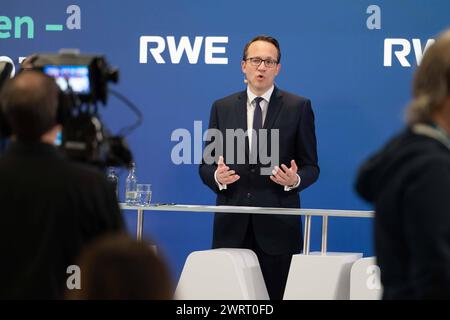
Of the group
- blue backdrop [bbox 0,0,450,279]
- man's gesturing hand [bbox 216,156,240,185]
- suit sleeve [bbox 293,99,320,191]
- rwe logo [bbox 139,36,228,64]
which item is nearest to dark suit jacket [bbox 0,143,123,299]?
man's gesturing hand [bbox 216,156,240,185]

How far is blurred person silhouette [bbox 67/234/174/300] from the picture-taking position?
165 centimetres

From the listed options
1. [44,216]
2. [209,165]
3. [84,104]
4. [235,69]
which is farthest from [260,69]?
[44,216]

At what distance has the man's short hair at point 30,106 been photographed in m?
2.49

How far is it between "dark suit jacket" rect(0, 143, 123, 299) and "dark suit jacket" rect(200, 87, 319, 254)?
258 centimetres

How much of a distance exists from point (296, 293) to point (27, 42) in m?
3.25

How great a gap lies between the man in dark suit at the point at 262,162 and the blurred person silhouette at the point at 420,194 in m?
2.73

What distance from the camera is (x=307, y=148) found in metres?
5.14

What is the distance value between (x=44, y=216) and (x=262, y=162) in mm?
2811

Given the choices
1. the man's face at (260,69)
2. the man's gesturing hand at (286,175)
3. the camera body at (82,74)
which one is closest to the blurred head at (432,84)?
the camera body at (82,74)

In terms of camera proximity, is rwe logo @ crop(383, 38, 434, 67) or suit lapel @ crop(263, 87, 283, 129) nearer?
suit lapel @ crop(263, 87, 283, 129)

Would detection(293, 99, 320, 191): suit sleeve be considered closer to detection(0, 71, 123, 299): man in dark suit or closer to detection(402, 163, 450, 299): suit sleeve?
detection(0, 71, 123, 299): man in dark suit

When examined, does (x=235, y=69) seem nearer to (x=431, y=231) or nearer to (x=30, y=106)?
(x=30, y=106)

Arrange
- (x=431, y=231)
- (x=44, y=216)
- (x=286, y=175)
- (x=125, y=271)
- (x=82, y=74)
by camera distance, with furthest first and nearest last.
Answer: (x=286, y=175)
(x=82, y=74)
(x=44, y=216)
(x=431, y=231)
(x=125, y=271)
